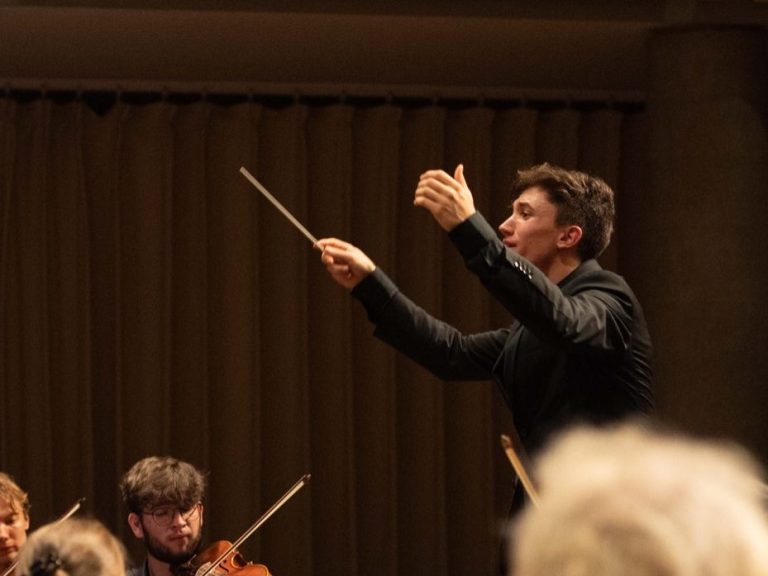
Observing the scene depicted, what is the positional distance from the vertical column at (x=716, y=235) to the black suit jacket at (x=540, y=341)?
1660mm

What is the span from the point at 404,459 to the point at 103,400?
113cm

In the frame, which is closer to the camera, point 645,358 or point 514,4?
point 645,358

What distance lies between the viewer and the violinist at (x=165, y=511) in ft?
12.0

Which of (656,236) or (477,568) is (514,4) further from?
(477,568)

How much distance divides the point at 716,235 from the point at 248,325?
173 cm

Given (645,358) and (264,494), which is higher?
(645,358)

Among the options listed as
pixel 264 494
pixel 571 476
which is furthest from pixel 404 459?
pixel 571 476

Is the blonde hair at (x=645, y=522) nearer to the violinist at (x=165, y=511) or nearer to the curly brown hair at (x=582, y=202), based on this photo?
the curly brown hair at (x=582, y=202)

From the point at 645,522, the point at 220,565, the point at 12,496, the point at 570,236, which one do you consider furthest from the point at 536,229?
the point at 645,522

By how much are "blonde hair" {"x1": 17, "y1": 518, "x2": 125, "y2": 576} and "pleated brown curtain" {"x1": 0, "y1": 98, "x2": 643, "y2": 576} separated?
3817 millimetres

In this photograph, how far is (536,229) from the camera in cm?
289

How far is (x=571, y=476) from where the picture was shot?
3.18 ft

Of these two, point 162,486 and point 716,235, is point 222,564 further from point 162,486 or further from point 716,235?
point 716,235

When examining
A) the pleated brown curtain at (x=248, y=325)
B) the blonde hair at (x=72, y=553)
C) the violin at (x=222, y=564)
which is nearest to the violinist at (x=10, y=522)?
the violin at (x=222, y=564)
